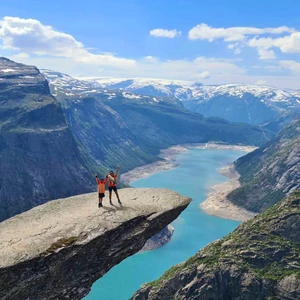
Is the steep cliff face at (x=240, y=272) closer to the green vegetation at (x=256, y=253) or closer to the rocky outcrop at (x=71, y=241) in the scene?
the green vegetation at (x=256, y=253)

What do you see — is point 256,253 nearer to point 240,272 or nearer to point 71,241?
point 240,272

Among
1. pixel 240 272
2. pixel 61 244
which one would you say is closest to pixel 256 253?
pixel 240 272

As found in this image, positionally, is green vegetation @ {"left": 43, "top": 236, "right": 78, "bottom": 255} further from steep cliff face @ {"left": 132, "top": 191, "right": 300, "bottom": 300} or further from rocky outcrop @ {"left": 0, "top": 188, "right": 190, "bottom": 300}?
steep cliff face @ {"left": 132, "top": 191, "right": 300, "bottom": 300}

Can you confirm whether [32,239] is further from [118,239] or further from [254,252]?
[254,252]

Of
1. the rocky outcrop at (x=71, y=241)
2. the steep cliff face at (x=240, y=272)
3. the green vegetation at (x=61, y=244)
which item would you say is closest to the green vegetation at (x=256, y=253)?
the steep cliff face at (x=240, y=272)

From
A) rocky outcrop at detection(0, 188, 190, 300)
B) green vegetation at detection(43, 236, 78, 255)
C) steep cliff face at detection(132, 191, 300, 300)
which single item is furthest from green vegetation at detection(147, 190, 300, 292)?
green vegetation at detection(43, 236, 78, 255)

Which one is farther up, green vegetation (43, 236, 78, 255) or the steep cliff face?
green vegetation (43, 236, 78, 255)
